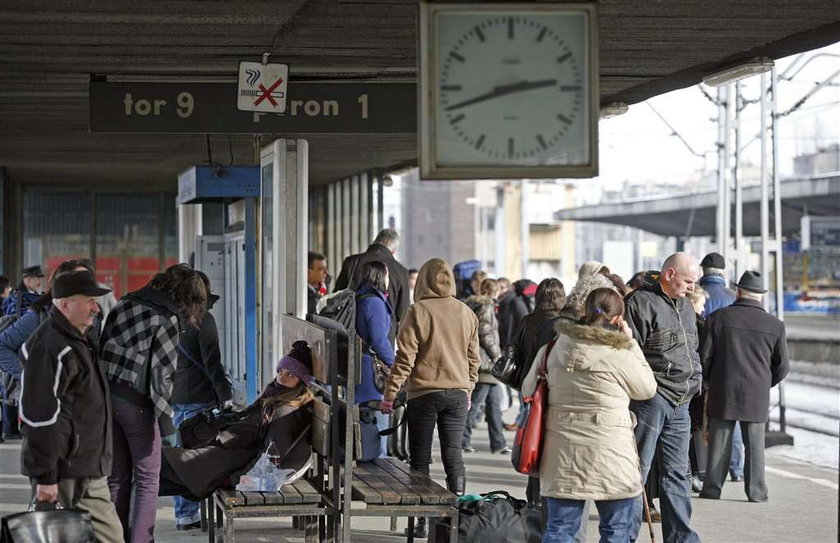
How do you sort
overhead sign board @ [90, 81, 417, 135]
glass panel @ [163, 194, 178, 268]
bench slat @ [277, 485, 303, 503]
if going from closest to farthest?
bench slat @ [277, 485, 303, 503] → overhead sign board @ [90, 81, 417, 135] → glass panel @ [163, 194, 178, 268]

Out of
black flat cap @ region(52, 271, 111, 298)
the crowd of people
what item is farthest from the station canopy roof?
black flat cap @ region(52, 271, 111, 298)

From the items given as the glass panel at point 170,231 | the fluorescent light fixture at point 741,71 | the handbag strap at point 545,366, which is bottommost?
the handbag strap at point 545,366

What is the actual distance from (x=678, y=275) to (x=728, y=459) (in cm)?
329

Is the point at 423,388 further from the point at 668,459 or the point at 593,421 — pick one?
the point at 593,421

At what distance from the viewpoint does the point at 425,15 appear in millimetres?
5453

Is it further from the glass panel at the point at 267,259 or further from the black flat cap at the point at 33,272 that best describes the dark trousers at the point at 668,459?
the black flat cap at the point at 33,272

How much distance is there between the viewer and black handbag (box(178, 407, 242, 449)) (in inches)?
333

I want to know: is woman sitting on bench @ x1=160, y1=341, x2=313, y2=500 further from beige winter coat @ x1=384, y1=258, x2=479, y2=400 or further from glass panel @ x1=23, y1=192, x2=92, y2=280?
glass panel @ x1=23, y1=192, x2=92, y2=280

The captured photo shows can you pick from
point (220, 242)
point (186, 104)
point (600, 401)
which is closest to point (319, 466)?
point (600, 401)

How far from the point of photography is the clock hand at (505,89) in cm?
554

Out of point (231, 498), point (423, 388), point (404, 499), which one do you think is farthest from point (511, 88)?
point (423, 388)

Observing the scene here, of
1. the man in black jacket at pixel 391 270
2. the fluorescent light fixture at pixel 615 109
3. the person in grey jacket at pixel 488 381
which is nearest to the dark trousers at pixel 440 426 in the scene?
the man in black jacket at pixel 391 270

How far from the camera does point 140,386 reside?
7469 millimetres

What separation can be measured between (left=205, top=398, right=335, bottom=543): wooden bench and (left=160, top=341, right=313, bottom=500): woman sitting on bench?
9 cm
